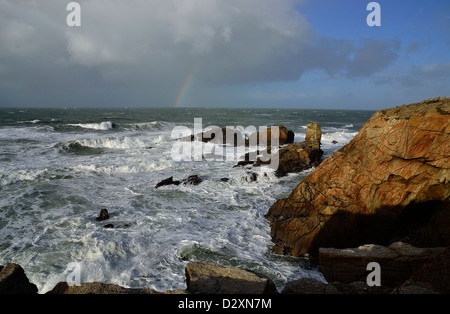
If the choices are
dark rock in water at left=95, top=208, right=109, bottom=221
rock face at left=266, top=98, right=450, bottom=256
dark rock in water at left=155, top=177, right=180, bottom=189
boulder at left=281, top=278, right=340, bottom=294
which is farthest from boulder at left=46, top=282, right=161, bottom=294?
dark rock in water at left=155, top=177, right=180, bottom=189

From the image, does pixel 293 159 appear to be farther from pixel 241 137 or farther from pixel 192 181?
pixel 241 137

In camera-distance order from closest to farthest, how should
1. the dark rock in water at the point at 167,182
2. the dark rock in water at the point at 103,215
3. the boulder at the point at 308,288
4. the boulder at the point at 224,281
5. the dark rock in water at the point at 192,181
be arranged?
1. the boulder at the point at 308,288
2. the boulder at the point at 224,281
3. the dark rock in water at the point at 103,215
4. the dark rock in water at the point at 167,182
5. the dark rock in water at the point at 192,181

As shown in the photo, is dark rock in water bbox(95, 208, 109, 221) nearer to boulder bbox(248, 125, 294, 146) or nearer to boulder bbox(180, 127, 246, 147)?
boulder bbox(180, 127, 246, 147)

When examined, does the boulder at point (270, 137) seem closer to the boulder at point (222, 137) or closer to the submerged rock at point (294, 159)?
the boulder at point (222, 137)

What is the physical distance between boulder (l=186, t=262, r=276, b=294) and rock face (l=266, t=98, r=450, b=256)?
4.33 metres

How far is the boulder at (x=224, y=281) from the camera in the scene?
4922 millimetres

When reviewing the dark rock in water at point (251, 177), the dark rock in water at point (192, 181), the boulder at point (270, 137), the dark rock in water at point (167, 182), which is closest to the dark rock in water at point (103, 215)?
the dark rock in water at point (167, 182)

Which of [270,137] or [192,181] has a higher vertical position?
[270,137]

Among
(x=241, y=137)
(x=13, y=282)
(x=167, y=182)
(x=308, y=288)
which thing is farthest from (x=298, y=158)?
(x=13, y=282)

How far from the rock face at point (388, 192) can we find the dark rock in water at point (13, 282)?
7.43 metres

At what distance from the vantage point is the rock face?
8555 millimetres

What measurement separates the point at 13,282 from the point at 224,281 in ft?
14.9

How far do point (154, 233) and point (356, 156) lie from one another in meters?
9.05

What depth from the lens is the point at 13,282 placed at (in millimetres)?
5289
